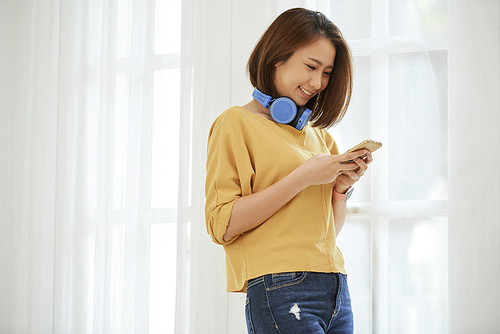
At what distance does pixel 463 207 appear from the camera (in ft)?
5.85

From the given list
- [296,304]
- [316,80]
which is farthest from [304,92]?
[296,304]

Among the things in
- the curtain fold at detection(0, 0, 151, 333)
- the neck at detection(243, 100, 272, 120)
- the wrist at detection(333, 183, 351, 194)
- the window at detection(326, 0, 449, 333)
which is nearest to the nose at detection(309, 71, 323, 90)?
the neck at detection(243, 100, 272, 120)

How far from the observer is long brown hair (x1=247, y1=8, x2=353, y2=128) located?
1146 mm

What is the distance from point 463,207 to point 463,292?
1.06ft

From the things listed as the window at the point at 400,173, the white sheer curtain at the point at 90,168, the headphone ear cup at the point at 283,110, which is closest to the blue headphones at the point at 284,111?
the headphone ear cup at the point at 283,110

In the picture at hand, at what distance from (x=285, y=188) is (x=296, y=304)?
0.25 meters

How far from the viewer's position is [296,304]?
975 mm

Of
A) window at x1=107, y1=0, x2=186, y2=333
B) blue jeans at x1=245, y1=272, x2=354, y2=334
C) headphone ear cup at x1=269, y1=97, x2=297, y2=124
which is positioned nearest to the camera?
blue jeans at x1=245, y1=272, x2=354, y2=334

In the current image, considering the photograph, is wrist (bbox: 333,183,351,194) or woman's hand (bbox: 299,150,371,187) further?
wrist (bbox: 333,183,351,194)

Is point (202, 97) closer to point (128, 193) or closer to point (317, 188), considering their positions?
point (128, 193)

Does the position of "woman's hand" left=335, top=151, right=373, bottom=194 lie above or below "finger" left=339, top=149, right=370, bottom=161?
below

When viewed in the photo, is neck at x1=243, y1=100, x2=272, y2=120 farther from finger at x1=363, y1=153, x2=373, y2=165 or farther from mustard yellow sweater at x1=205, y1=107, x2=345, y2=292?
finger at x1=363, y1=153, x2=373, y2=165

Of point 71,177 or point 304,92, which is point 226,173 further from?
point 71,177

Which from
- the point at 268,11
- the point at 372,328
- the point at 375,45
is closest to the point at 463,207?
the point at 372,328
